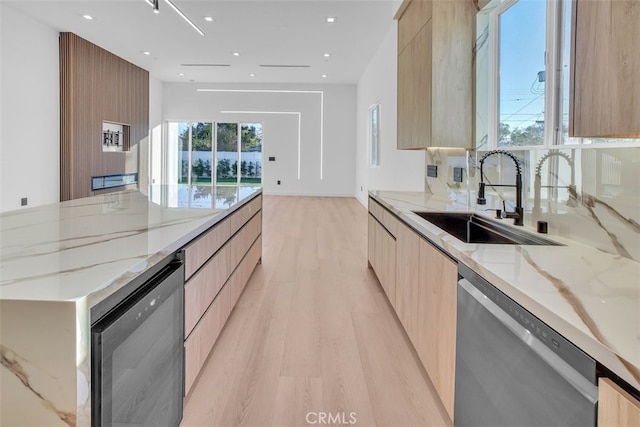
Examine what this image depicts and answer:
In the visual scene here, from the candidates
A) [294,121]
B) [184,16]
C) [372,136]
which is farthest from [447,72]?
[294,121]

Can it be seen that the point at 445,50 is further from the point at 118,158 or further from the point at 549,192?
the point at 118,158

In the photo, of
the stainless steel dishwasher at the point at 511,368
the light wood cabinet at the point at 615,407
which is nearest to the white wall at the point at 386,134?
the stainless steel dishwasher at the point at 511,368

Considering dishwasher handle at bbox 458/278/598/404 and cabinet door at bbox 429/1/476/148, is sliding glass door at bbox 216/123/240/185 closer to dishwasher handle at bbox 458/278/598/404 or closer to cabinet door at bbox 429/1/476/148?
cabinet door at bbox 429/1/476/148

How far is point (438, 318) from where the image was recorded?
179 centimetres

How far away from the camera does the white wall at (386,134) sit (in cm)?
543

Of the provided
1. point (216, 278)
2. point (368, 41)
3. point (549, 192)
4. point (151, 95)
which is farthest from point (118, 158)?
point (549, 192)

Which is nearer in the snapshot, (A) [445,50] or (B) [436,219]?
(B) [436,219]

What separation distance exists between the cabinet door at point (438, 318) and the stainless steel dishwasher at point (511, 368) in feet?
0.30

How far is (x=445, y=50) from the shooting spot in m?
3.24

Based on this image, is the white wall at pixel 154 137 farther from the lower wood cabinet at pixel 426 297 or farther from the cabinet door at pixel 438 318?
the cabinet door at pixel 438 318

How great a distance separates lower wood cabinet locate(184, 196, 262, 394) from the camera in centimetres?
181

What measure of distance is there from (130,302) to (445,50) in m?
2.97

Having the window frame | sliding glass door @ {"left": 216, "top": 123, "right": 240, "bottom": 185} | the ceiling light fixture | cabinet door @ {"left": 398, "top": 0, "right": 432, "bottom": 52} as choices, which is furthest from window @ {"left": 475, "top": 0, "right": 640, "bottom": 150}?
sliding glass door @ {"left": 216, "top": 123, "right": 240, "bottom": 185}

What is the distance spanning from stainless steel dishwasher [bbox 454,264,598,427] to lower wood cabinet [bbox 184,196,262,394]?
3.60 ft
